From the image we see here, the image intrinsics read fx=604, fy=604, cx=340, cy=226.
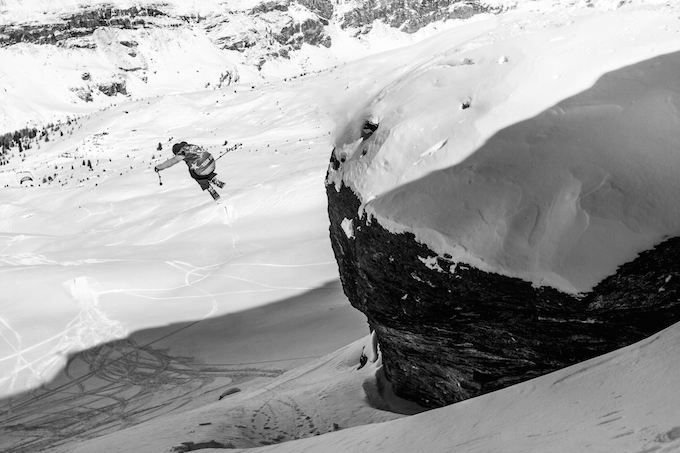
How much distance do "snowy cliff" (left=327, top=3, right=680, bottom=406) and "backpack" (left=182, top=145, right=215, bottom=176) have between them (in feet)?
19.7

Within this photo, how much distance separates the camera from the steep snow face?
513 cm

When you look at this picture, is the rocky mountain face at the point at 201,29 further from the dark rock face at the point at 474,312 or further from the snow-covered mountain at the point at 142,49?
the dark rock face at the point at 474,312

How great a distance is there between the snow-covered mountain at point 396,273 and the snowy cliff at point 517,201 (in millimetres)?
26

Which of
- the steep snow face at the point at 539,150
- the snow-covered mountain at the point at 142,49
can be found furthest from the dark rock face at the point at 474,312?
the snow-covered mountain at the point at 142,49

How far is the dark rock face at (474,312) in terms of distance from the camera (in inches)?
199

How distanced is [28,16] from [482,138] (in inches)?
8046

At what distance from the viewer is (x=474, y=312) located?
19.5 feet

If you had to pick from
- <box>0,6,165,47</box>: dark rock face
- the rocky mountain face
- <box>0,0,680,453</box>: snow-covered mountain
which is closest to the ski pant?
<box>0,0,680,453</box>: snow-covered mountain

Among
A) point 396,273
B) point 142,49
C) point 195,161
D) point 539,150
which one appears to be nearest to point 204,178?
point 195,161

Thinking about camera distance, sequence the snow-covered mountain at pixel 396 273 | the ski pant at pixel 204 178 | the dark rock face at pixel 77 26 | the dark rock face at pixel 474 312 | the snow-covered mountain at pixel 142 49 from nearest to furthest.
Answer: the snow-covered mountain at pixel 396 273
the dark rock face at pixel 474 312
the ski pant at pixel 204 178
the snow-covered mountain at pixel 142 49
the dark rock face at pixel 77 26

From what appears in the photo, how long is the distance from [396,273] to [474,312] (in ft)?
3.04

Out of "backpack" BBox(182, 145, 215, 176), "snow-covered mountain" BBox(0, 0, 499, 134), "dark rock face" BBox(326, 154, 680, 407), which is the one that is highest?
"snow-covered mountain" BBox(0, 0, 499, 134)

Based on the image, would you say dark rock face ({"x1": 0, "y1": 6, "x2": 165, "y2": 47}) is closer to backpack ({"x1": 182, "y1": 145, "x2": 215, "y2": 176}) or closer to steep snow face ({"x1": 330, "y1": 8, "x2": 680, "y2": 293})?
backpack ({"x1": 182, "y1": 145, "x2": 215, "y2": 176})

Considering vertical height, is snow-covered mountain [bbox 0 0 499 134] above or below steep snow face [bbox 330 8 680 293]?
above
